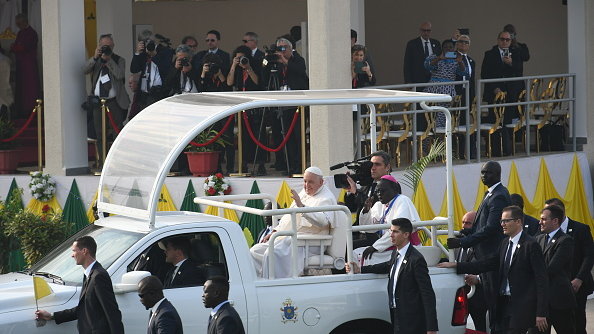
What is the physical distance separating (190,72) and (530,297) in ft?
26.9

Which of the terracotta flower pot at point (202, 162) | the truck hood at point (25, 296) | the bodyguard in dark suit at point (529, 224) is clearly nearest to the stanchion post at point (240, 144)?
the terracotta flower pot at point (202, 162)

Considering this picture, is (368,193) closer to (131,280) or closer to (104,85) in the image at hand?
(131,280)

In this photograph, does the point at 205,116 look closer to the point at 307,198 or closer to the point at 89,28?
the point at 307,198

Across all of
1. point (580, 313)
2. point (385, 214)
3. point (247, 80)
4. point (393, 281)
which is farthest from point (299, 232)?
point (247, 80)

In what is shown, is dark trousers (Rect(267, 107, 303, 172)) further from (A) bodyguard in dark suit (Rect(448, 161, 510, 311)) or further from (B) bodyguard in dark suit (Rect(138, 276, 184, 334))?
(B) bodyguard in dark suit (Rect(138, 276, 184, 334))

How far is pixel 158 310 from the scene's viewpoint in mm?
7887

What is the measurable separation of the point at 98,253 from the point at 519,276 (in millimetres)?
3429

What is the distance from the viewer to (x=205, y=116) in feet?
31.8

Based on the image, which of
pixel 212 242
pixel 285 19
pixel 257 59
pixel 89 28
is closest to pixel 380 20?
pixel 285 19

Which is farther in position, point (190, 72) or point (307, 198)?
point (190, 72)

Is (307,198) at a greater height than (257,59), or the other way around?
A: (257,59)

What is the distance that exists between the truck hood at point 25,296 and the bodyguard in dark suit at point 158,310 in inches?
49.2

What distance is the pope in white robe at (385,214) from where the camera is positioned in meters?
10.2

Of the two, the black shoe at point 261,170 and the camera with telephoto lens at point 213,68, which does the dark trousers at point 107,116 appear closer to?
the camera with telephoto lens at point 213,68
